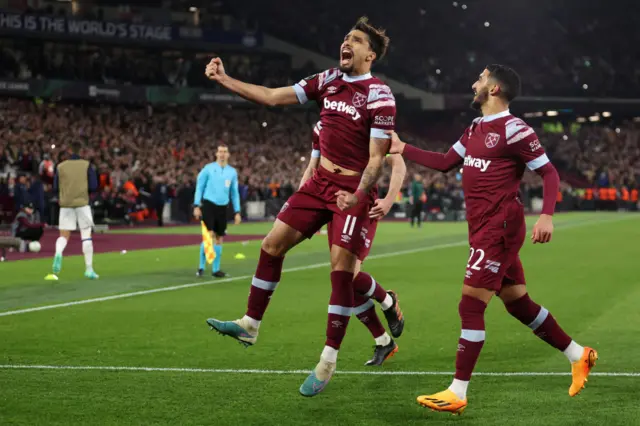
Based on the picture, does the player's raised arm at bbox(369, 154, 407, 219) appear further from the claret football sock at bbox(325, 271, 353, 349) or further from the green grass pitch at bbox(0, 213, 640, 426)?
the green grass pitch at bbox(0, 213, 640, 426)

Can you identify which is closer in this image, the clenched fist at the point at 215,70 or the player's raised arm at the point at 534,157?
the player's raised arm at the point at 534,157

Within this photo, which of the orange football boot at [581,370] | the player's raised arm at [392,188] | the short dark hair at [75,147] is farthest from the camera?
the short dark hair at [75,147]

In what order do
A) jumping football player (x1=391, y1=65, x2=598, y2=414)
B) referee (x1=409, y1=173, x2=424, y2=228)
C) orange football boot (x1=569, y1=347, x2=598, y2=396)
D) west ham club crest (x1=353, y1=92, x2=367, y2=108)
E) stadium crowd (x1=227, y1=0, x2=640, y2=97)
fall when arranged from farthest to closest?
stadium crowd (x1=227, y1=0, x2=640, y2=97) < referee (x1=409, y1=173, x2=424, y2=228) < west ham club crest (x1=353, y1=92, x2=367, y2=108) < orange football boot (x1=569, y1=347, x2=598, y2=396) < jumping football player (x1=391, y1=65, x2=598, y2=414)

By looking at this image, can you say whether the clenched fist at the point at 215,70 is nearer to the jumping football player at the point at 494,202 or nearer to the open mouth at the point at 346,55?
the open mouth at the point at 346,55

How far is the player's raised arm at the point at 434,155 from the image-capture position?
8.06m

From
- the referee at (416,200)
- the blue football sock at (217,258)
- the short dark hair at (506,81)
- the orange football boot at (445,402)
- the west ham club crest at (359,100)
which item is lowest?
the referee at (416,200)

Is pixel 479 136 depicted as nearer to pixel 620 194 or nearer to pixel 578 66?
pixel 620 194

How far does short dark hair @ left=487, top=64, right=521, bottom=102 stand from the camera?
7801 millimetres

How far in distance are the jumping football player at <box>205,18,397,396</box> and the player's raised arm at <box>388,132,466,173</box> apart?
3.4 inches

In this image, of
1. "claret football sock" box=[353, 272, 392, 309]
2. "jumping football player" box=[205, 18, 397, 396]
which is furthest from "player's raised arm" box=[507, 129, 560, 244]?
"claret football sock" box=[353, 272, 392, 309]

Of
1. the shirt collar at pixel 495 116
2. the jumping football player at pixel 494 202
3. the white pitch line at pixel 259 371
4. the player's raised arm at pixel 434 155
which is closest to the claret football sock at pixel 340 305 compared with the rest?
the jumping football player at pixel 494 202

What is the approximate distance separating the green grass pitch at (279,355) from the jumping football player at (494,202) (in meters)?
0.65

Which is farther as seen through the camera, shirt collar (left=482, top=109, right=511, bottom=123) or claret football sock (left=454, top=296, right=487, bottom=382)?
shirt collar (left=482, top=109, right=511, bottom=123)

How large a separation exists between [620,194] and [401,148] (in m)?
62.3
